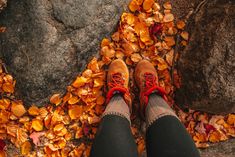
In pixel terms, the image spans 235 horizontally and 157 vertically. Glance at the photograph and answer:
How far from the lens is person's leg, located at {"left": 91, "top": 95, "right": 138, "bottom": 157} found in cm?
213

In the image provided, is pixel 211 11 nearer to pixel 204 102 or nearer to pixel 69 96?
pixel 204 102

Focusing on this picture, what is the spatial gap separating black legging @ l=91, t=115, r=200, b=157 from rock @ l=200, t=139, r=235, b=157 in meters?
0.79

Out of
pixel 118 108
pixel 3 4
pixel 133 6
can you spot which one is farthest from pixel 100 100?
pixel 3 4

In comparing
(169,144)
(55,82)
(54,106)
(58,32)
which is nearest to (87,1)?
(58,32)

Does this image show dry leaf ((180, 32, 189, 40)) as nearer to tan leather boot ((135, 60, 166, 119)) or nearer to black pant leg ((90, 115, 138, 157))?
tan leather boot ((135, 60, 166, 119))

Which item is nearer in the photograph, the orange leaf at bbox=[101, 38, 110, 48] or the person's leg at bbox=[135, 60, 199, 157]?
the person's leg at bbox=[135, 60, 199, 157]

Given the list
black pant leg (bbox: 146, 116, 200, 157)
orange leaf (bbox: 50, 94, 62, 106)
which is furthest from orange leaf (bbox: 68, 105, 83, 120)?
black pant leg (bbox: 146, 116, 200, 157)

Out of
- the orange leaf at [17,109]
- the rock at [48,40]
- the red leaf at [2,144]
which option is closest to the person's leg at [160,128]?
the rock at [48,40]

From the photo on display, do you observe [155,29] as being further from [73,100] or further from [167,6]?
[73,100]

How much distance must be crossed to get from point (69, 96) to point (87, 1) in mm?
784

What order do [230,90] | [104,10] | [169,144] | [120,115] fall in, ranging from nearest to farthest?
[169,144] < [120,115] < [230,90] < [104,10]

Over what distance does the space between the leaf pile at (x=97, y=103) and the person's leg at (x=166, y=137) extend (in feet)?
1.82

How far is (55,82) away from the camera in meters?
2.74

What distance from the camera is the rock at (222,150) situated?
2906mm
